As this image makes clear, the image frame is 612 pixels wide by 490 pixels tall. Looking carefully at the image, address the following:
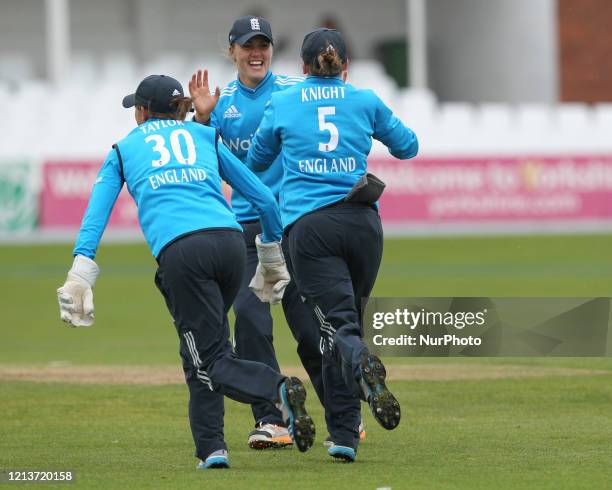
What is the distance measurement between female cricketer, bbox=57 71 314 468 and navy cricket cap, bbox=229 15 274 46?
1.18 m

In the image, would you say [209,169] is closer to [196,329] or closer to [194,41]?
[196,329]

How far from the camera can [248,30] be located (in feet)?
28.0

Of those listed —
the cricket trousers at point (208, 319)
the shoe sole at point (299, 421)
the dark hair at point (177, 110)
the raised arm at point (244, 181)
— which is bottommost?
the shoe sole at point (299, 421)

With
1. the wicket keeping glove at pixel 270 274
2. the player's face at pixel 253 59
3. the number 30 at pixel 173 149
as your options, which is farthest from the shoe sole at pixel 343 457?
the player's face at pixel 253 59

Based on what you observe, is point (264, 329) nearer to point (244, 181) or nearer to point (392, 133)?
point (244, 181)

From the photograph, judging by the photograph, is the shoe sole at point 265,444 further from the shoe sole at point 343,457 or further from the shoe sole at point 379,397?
the shoe sole at point 379,397

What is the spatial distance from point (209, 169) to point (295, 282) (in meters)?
1.10

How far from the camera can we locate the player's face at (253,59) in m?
8.62

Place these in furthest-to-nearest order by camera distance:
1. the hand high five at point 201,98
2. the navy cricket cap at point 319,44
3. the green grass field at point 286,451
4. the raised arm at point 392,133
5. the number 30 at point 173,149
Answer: the hand high five at point 201,98 → the raised arm at point 392,133 → the navy cricket cap at point 319,44 → the number 30 at point 173,149 → the green grass field at point 286,451

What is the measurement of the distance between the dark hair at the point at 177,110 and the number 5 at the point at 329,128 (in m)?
0.74

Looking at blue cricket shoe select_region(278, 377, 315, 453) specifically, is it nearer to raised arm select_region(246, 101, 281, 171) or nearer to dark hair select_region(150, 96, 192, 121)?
raised arm select_region(246, 101, 281, 171)

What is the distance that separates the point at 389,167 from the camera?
982 inches

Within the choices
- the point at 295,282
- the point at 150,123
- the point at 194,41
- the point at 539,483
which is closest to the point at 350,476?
the point at 539,483
